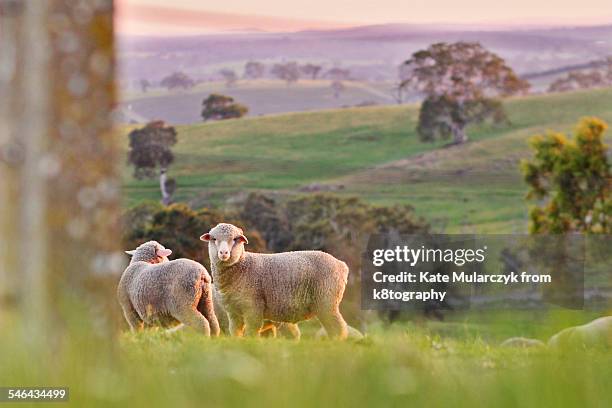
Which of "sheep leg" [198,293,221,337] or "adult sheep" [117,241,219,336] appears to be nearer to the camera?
"adult sheep" [117,241,219,336]

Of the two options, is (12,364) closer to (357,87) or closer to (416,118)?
(416,118)

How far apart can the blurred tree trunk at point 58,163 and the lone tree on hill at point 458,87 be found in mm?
92164

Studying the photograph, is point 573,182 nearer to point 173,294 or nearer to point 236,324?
point 236,324

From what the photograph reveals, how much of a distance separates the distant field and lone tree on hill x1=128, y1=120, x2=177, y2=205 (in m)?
7.77

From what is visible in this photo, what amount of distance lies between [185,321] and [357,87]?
4142 inches

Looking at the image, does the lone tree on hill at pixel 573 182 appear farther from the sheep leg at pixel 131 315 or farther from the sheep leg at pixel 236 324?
the sheep leg at pixel 236 324

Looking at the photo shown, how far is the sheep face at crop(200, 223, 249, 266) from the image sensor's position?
1334cm

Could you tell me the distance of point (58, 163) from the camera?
7.08 metres

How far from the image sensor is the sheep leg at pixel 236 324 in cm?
1404

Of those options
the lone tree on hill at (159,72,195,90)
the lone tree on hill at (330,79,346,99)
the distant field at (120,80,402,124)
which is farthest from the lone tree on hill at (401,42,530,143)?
the lone tree on hill at (159,72,195,90)

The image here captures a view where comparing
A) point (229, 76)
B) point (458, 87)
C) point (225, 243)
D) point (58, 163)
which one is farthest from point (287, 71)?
point (58, 163)

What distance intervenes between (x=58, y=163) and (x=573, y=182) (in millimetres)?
58687

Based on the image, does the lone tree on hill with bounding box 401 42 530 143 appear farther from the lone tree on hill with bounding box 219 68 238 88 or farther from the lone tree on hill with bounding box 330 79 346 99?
the lone tree on hill with bounding box 219 68 238 88

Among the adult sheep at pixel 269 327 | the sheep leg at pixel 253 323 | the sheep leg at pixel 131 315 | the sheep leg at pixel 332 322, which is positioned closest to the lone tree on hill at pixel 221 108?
the adult sheep at pixel 269 327
